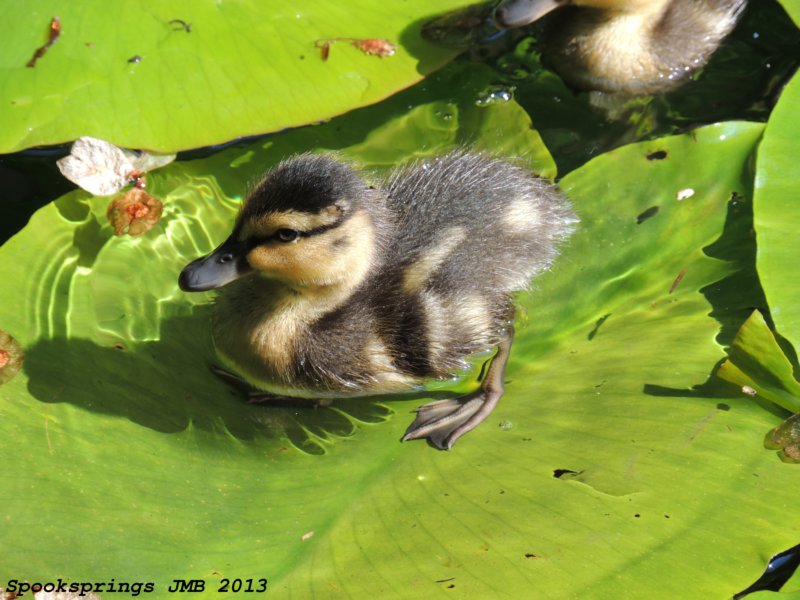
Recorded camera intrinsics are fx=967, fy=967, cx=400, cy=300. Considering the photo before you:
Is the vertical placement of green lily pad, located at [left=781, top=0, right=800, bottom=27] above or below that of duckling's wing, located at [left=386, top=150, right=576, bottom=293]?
above

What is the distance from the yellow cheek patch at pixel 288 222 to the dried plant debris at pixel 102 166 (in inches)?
26.0

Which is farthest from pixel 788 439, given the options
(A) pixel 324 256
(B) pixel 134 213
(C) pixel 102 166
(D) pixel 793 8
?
(C) pixel 102 166

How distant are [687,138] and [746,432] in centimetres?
86

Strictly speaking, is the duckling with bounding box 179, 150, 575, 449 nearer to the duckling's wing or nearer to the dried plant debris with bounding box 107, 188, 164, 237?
the duckling's wing

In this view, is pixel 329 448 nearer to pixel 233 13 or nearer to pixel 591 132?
pixel 233 13

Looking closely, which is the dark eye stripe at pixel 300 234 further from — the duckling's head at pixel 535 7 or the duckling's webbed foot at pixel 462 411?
the duckling's head at pixel 535 7

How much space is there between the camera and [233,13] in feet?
8.89

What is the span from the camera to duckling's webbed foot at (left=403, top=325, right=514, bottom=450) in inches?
85.0

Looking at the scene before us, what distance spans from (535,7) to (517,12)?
8cm

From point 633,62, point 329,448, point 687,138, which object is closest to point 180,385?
point 329,448

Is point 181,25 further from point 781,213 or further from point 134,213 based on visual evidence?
point 781,213

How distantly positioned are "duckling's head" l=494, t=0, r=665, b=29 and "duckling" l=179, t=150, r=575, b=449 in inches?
30.0

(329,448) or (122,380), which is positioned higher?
(122,380)

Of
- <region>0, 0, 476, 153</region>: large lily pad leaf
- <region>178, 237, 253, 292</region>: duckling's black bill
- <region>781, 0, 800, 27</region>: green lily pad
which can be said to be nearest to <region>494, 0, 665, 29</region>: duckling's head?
<region>0, 0, 476, 153</region>: large lily pad leaf
